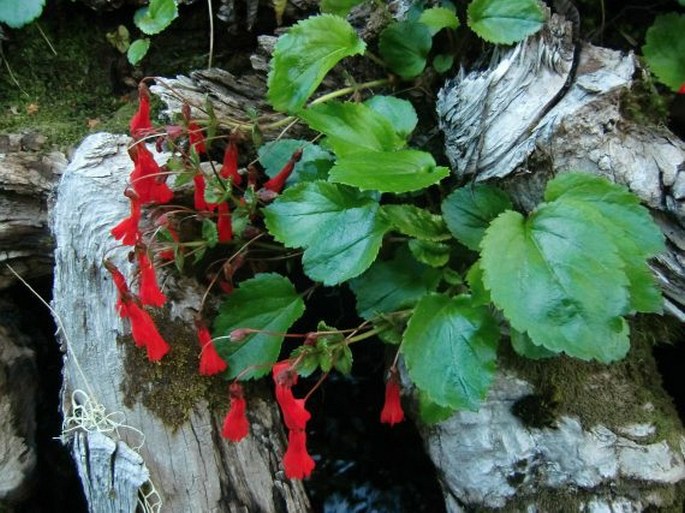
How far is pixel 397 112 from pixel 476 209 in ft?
1.18

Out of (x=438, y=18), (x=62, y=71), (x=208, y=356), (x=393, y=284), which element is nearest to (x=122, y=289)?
(x=208, y=356)

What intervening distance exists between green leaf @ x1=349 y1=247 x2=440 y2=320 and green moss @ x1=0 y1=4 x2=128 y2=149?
3.34 ft

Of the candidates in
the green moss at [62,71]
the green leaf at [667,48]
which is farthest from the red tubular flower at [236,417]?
the green leaf at [667,48]

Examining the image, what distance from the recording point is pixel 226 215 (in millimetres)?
1697

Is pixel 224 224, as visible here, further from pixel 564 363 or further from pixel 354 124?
pixel 564 363

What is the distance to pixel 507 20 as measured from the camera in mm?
1710

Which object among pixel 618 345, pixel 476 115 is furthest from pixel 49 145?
pixel 618 345

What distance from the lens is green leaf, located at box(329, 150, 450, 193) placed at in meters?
1.42

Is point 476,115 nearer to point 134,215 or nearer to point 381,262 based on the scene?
point 381,262

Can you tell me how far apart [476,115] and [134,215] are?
0.82m

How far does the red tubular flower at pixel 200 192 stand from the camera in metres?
1.65

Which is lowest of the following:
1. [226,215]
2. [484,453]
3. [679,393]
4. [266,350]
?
[679,393]

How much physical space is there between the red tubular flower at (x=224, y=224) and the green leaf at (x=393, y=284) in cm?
31

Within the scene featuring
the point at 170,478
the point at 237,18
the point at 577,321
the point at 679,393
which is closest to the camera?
the point at 577,321
